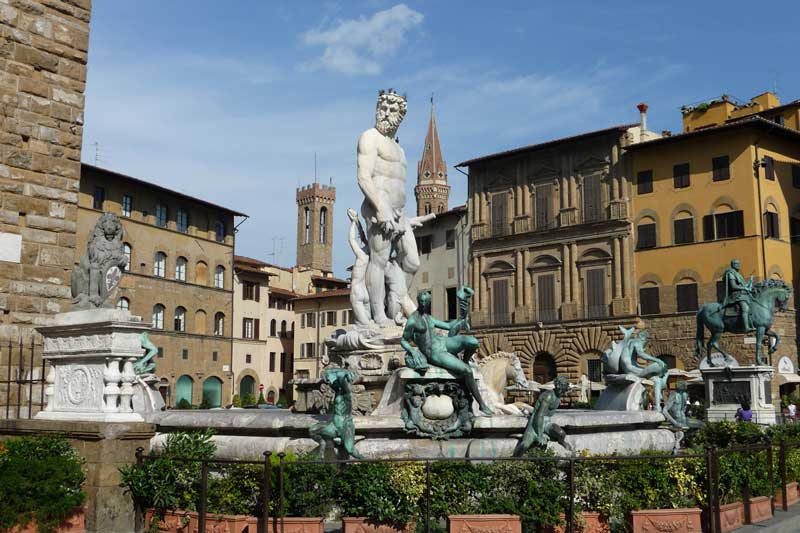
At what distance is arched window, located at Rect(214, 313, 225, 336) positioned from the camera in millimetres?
58600

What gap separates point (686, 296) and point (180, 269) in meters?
31.7

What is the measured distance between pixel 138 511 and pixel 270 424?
2.01m

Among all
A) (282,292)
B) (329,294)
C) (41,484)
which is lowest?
(41,484)

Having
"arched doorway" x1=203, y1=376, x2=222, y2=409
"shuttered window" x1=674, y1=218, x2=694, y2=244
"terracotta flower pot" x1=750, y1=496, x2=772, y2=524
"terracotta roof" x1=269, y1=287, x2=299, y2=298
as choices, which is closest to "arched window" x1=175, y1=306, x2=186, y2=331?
"arched doorway" x1=203, y1=376, x2=222, y2=409

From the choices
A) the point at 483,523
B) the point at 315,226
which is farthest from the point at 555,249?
the point at 315,226

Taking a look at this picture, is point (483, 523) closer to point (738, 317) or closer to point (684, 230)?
point (738, 317)

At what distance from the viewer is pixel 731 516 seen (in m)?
8.97

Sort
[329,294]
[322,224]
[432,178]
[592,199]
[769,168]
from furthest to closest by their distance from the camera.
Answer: [322,224], [432,178], [329,294], [592,199], [769,168]

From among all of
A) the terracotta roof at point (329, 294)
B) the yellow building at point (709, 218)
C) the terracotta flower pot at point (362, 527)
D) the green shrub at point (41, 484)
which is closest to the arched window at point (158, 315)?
the terracotta roof at point (329, 294)

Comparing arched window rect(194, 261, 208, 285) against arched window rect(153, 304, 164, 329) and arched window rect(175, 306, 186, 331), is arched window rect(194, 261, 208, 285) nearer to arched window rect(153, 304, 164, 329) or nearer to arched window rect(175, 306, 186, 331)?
arched window rect(175, 306, 186, 331)

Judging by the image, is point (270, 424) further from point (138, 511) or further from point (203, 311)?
point (203, 311)

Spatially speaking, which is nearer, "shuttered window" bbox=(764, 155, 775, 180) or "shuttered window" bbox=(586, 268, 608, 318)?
"shuttered window" bbox=(764, 155, 775, 180)

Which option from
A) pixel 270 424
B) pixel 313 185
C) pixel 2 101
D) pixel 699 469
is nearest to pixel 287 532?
pixel 270 424

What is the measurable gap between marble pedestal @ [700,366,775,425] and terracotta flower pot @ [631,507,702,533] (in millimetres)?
10123
